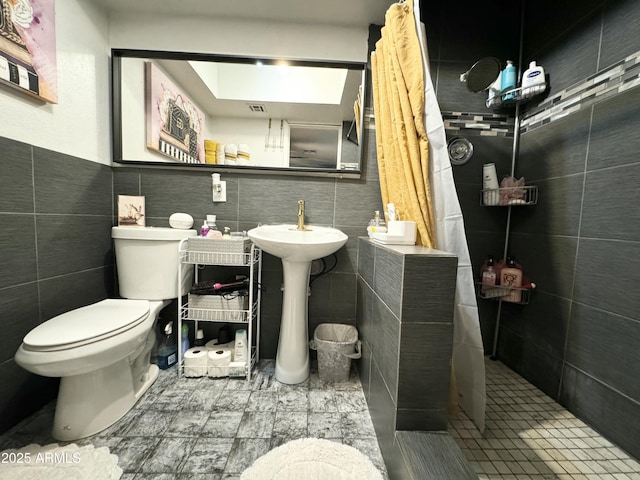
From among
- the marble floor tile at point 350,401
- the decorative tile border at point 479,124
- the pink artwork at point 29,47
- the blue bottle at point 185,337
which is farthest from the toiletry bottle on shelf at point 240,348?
the decorative tile border at point 479,124

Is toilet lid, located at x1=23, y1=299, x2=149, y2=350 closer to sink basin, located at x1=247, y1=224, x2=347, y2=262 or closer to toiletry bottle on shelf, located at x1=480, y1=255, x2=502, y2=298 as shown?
sink basin, located at x1=247, y1=224, x2=347, y2=262

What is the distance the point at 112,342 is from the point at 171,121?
4.26 feet

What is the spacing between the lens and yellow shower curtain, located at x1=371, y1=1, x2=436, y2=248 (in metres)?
1.03

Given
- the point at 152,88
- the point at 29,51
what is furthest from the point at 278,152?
the point at 29,51

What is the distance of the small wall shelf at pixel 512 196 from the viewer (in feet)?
4.53

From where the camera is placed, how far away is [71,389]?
97cm

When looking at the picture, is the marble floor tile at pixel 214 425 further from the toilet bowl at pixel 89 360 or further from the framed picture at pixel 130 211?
the framed picture at pixel 130 211

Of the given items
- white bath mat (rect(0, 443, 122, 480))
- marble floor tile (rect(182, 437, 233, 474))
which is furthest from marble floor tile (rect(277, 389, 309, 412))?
white bath mat (rect(0, 443, 122, 480))

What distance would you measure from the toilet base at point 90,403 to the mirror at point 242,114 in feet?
3.71

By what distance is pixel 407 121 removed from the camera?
3.46ft

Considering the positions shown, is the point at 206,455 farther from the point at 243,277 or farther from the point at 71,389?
the point at 243,277

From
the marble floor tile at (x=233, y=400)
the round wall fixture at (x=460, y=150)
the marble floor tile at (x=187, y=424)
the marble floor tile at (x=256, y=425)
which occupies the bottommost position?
the marble floor tile at (x=233, y=400)

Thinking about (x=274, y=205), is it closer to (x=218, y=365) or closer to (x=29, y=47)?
(x=218, y=365)

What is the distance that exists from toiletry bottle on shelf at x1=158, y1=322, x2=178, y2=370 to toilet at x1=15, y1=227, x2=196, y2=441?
0.23 ft
